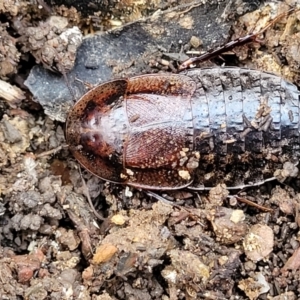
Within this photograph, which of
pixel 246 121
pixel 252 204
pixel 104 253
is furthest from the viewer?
pixel 252 204

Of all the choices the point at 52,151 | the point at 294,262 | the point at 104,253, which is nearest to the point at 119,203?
the point at 104,253

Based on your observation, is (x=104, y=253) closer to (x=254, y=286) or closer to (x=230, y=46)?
(x=254, y=286)

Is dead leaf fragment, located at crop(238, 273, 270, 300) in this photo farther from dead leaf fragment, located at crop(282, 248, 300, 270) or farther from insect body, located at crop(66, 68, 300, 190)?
insect body, located at crop(66, 68, 300, 190)

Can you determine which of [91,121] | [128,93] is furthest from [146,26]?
[91,121]

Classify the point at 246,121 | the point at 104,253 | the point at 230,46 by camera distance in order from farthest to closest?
1. the point at 230,46
2. the point at 246,121
3. the point at 104,253

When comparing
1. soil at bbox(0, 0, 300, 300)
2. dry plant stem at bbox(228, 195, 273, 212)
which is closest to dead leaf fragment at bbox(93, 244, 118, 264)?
soil at bbox(0, 0, 300, 300)

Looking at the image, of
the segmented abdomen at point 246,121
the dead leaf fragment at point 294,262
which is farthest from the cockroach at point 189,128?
the dead leaf fragment at point 294,262

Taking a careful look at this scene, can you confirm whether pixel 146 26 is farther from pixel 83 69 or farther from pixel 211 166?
pixel 211 166
